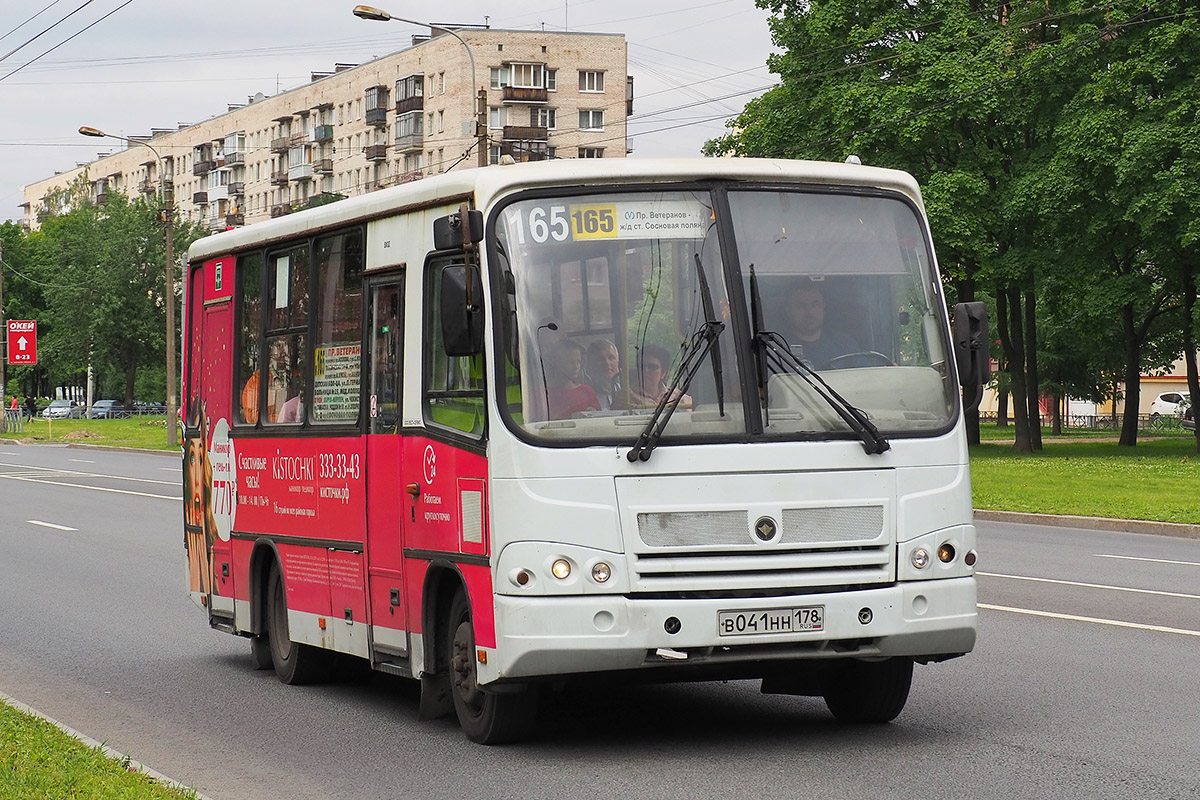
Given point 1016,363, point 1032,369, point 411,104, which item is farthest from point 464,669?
point 411,104

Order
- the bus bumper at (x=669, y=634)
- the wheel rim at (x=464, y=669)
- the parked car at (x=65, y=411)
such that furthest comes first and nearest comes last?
1. the parked car at (x=65, y=411)
2. the wheel rim at (x=464, y=669)
3. the bus bumper at (x=669, y=634)

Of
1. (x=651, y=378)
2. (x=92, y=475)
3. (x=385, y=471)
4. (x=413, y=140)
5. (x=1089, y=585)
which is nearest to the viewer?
(x=651, y=378)

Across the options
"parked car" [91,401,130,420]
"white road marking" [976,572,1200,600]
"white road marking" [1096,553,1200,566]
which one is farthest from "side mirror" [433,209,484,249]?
"parked car" [91,401,130,420]

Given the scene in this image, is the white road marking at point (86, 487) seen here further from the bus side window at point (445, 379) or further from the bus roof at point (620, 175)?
the bus roof at point (620, 175)

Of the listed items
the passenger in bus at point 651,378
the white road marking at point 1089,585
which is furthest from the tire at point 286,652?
the white road marking at point 1089,585

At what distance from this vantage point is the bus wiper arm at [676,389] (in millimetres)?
8016

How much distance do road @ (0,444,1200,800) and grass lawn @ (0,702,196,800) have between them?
40 centimetres

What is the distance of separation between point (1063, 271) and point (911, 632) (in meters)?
36.2

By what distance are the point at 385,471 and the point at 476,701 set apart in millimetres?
1444

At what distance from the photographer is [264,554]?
11539 millimetres

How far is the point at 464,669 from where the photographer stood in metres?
8.63

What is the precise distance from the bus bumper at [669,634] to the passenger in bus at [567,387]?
2.73 ft

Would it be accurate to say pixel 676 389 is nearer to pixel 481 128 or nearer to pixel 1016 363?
pixel 481 128

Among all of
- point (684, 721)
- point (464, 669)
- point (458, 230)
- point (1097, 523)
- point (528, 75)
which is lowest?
point (1097, 523)
